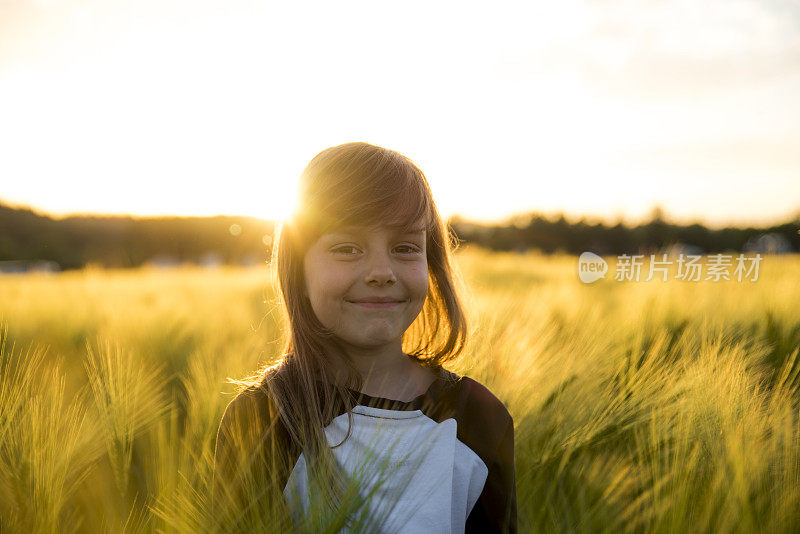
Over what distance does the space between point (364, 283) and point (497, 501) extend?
1.49 ft

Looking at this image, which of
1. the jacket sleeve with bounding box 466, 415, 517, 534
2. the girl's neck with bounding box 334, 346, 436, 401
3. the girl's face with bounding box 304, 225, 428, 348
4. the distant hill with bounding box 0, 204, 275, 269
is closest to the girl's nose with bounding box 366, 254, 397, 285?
the girl's face with bounding box 304, 225, 428, 348

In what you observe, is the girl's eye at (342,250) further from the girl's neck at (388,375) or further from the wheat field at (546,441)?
the wheat field at (546,441)

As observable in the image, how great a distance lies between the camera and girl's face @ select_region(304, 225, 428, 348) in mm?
879

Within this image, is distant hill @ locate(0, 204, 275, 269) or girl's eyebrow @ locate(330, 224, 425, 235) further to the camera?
distant hill @ locate(0, 204, 275, 269)

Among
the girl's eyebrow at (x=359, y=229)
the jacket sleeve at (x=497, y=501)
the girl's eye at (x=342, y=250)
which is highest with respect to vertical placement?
the girl's eyebrow at (x=359, y=229)

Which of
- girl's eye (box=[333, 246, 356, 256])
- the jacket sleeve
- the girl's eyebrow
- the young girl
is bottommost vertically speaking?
the jacket sleeve

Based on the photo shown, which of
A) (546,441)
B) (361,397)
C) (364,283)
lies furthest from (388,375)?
(546,441)

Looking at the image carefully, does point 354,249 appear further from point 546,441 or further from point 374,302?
point 546,441

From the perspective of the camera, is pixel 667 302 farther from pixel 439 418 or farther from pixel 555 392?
pixel 439 418

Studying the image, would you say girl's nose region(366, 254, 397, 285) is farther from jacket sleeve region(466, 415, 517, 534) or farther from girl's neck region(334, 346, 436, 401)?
jacket sleeve region(466, 415, 517, 534)

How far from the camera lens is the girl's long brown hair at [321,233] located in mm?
859

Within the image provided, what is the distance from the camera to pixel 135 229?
55.0 feet

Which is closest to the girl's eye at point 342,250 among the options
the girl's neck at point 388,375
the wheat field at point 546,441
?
the girl's neck at point 388,375

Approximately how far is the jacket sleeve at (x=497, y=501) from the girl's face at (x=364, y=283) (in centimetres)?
30
